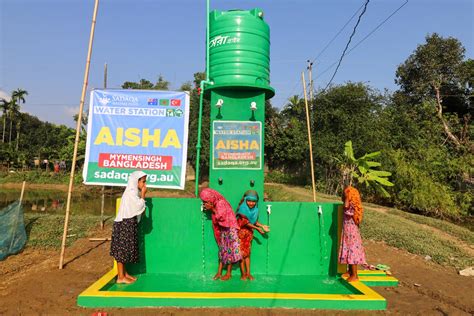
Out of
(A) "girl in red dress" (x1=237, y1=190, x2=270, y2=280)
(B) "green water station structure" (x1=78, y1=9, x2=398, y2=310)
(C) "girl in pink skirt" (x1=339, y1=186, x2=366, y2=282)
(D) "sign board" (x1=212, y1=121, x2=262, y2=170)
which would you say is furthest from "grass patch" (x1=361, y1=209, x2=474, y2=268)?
(D) "sign board" (x1=212, y1=121, x2=262, y2=170)

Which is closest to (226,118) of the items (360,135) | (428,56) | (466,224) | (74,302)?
(74,302)

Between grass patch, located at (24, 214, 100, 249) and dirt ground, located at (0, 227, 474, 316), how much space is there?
373 millimetres

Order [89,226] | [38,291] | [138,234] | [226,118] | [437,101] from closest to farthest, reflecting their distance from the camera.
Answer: [38,291] < [138,234] < [226,118] < [89,226] < [437,101]

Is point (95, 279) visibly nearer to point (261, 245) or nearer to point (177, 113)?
point (261, 245)

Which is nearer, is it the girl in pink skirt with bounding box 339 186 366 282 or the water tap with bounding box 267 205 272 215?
the girl in pink skirt with bounding box 339 186 366 282

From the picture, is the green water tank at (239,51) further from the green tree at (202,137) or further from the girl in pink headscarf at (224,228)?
the green tree at (202,137)

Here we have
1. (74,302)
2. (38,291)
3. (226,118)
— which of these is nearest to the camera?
(74,302)

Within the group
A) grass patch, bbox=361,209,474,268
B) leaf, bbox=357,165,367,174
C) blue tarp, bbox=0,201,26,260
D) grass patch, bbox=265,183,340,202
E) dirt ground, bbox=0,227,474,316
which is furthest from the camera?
grass patch, bbox=265,183,340,202

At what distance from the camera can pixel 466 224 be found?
1332 centimetres

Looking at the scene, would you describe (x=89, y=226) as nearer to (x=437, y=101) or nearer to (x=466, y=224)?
(x=466, y=224)

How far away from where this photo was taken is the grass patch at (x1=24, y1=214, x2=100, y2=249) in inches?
295

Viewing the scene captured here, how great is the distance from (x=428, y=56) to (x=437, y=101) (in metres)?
3.96

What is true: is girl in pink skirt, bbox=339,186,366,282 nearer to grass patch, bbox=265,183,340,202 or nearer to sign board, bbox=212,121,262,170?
sign board, bbox=212,121,262,170

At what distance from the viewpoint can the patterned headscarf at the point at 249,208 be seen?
15.9ft
